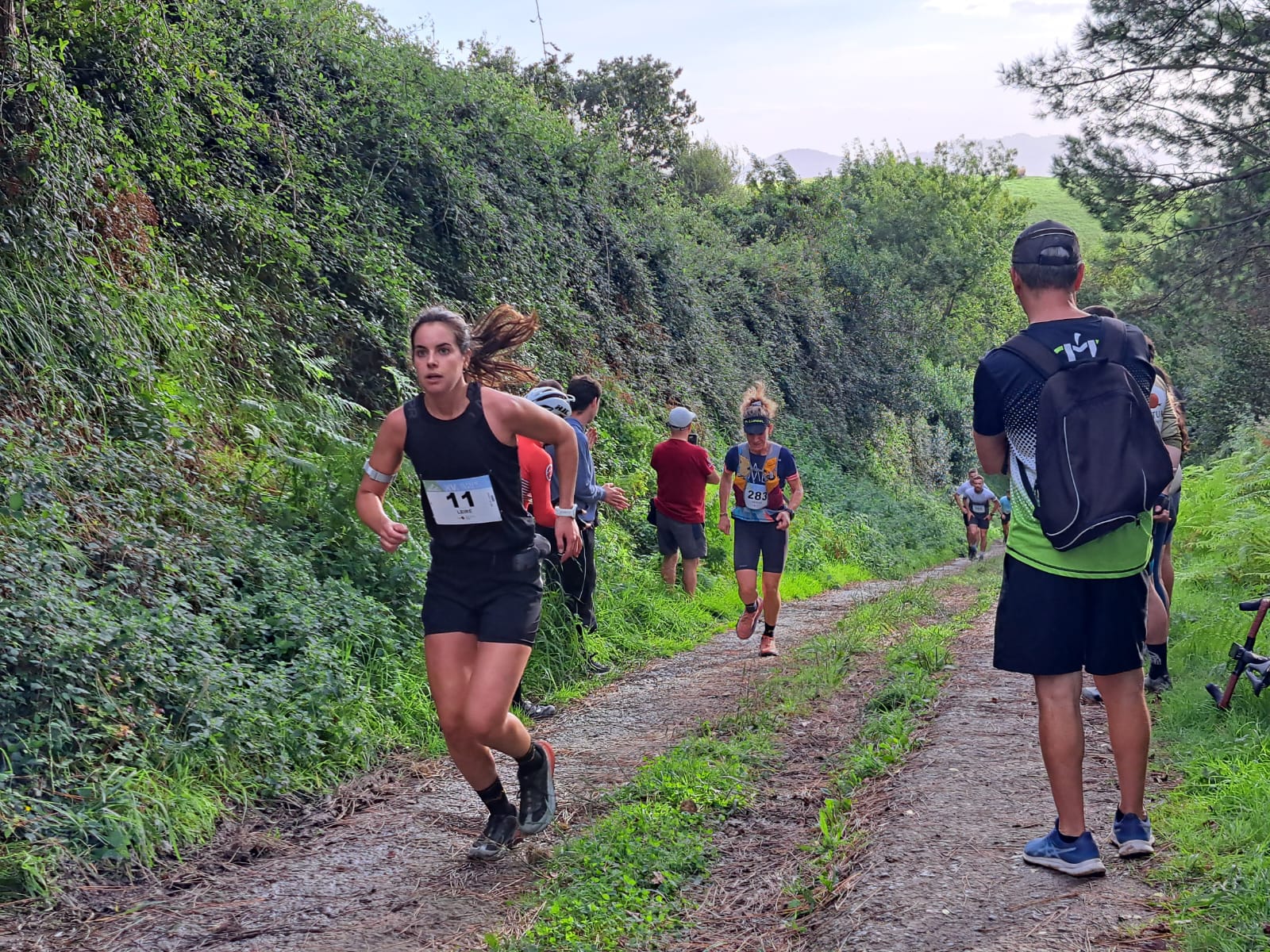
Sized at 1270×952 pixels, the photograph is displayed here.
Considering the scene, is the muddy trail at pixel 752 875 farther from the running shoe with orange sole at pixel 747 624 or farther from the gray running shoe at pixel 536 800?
the running shoe with orange sole at pixel 747 624

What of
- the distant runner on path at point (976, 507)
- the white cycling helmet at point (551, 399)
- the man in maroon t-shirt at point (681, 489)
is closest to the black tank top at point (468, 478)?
the white cycling helmet at point (551, 399)

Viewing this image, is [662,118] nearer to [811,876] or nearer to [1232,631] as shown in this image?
[1232,631]

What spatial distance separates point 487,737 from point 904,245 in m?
39.6

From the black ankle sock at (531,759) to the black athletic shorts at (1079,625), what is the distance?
215 cm

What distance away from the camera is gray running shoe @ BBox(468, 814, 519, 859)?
16.3 feet

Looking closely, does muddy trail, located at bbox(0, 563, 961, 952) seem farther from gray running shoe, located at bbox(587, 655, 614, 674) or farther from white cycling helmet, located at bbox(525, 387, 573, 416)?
white cycling helmet, located at bbox(525, 387, 573, 416)

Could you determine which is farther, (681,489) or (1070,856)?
(681,489)

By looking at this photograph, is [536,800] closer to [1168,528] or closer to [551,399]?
[551,399]

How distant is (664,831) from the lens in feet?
16.3

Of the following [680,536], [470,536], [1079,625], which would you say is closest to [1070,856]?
[1079,625]

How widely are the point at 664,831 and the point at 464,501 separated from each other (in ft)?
5.55

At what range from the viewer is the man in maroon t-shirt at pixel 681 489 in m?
11.8

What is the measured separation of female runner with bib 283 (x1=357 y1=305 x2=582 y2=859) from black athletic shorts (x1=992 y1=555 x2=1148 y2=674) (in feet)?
6.74

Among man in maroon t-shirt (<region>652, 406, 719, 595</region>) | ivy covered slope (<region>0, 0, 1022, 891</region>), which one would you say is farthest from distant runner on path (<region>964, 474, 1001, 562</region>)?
man in maroon t-shirt (<region>652, 406, 719, 595</region>)
